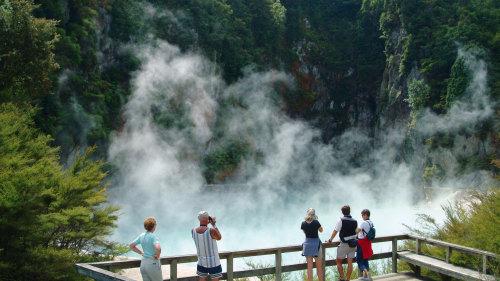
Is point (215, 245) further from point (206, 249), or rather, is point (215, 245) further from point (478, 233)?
point (478, 233)

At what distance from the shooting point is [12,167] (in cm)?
683

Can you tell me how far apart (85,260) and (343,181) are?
28.7m

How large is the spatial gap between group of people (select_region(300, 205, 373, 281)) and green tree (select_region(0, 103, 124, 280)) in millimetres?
3390

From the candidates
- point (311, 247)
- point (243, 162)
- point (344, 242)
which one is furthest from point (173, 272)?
point (243, 162)

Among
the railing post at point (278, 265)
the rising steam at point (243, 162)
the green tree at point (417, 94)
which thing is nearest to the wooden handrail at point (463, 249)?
the railing post at point (278, 265)

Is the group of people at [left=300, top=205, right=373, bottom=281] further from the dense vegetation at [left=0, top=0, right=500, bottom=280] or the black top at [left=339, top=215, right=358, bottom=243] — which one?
the dense vegetation at [left=0, top=0, right=500, bottom=280]

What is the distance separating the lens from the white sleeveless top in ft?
18.1

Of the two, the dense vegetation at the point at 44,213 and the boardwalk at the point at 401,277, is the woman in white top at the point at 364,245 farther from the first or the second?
the dense vegetation at the point at 44,213

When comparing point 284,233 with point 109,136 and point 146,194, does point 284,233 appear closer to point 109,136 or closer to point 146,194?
point 146,194

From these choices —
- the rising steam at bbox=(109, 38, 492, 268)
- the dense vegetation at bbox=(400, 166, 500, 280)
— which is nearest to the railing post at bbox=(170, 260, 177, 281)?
the dense vegetation at bbox=(400, 166, 500, 280)

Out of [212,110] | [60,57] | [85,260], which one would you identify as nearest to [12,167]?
[85,260]

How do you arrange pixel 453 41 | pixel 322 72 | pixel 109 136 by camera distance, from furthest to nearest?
pixel 322 72, pixel 453 41, pixel 109 136

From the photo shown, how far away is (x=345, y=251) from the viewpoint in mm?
6652

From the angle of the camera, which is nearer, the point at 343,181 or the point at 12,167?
the point at 12,167
